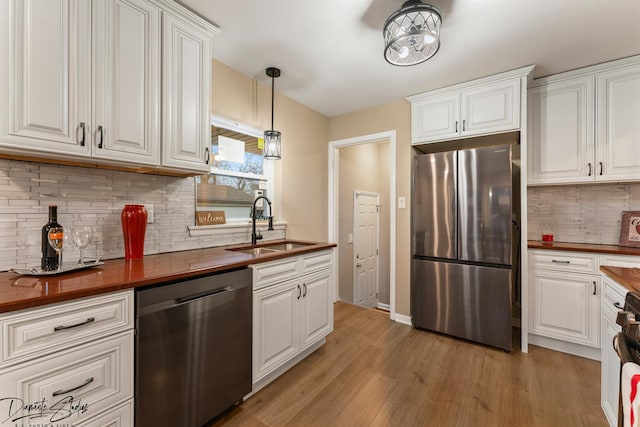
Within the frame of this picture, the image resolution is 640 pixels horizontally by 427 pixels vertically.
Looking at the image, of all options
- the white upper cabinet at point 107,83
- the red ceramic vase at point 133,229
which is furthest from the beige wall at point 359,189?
the red ceramic vase at point 133,229

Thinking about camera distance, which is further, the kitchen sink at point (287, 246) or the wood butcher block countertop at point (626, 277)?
the kitchen sink at point (287, 246)

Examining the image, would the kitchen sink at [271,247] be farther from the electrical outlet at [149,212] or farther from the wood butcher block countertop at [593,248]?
the wood butcher block countertop at [593,248]

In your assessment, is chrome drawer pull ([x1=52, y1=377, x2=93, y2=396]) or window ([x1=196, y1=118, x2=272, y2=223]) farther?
window ([x1=196, y1=118, x2=272, y2=223])

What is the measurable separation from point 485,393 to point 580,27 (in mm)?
2583

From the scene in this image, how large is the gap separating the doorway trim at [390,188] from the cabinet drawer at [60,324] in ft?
8.09

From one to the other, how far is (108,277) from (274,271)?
93 cm

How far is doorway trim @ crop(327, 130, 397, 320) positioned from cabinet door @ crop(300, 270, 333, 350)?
2.95 ft

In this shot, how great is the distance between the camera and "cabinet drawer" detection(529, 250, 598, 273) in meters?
2.26

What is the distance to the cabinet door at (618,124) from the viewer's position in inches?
88.4

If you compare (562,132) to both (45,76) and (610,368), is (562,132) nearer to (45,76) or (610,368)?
(610,368)

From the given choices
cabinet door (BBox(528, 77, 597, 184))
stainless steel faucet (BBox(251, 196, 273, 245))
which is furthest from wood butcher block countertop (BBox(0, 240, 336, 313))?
cabinet door (BBox(528, 77, 597, 184))

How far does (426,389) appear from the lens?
190 centimetres

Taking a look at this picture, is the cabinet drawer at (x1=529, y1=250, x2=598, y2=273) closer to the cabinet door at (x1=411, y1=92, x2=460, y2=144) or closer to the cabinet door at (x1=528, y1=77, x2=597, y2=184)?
the cabinet door at (x1=528, y1=77, x2=597, y2=184)

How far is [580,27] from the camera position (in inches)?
73.2
